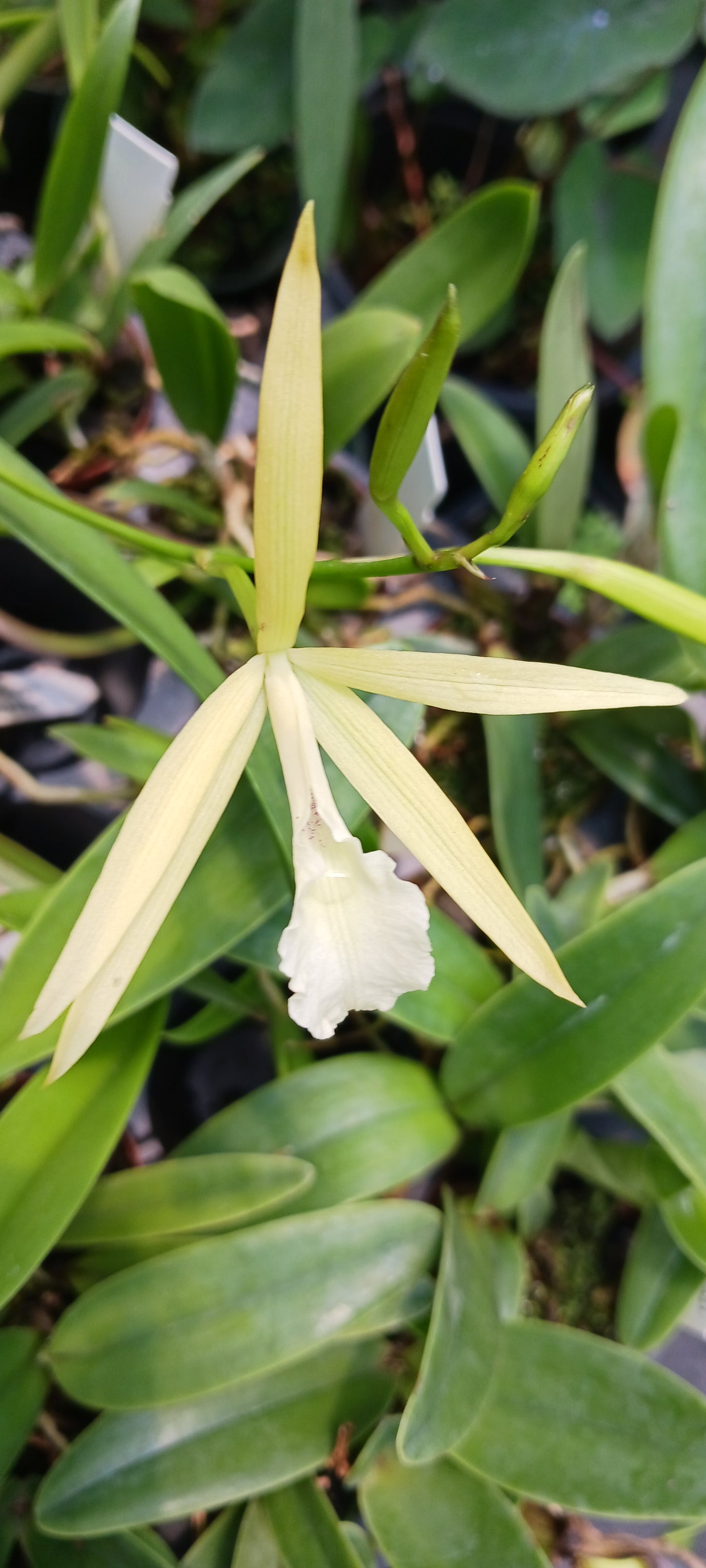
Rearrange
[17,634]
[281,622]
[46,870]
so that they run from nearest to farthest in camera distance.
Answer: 1. [281,622]
2. [46,870]
3. [17,634]

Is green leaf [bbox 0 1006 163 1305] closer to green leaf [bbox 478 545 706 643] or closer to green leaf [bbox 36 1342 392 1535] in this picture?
green leaf [bbox 36 1342 392 1535]

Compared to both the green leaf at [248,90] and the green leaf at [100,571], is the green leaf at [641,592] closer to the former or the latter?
the green leaf at [100,571]

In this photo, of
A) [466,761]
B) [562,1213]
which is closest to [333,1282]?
[562,1213]

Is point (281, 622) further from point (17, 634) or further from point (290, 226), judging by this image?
point (290, 226)

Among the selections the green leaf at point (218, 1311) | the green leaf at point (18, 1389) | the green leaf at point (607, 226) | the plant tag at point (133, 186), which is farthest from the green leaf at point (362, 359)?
the green leaf at point (18, 1389)

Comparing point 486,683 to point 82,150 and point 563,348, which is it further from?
point 82,150

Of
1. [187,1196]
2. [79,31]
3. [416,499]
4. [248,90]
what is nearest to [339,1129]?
[187,1196]
